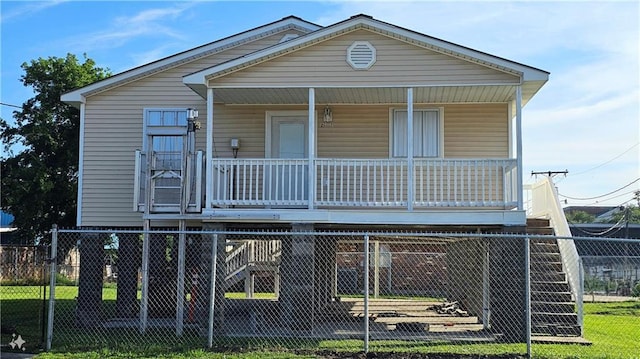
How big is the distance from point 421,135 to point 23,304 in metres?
11.8

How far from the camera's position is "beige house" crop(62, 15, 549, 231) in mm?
12055

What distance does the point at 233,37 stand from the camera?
14898 mm

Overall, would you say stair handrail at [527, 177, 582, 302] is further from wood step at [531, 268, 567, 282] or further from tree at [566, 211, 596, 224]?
tree at [566, 211, 596, 224]

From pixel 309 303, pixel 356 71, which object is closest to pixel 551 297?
pixel 309 303

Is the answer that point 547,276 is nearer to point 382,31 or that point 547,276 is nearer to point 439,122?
point 439,122

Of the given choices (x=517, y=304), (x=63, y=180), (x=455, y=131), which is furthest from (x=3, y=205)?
(x=517, y=304)

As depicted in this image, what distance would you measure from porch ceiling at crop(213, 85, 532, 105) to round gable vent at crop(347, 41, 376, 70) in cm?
46

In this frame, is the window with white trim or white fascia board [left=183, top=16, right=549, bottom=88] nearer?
white fascia board [left=183, top=16, right=549, bottom=88]


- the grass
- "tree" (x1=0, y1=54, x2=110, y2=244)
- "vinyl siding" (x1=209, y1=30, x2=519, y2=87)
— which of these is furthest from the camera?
"tree" (x1=0, y1=54, x2=110, y2=244)

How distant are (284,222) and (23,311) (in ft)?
26.1

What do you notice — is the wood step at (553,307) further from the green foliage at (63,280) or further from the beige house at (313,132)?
the green foliage at (63,280)

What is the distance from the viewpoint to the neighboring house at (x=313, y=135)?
1205 cm

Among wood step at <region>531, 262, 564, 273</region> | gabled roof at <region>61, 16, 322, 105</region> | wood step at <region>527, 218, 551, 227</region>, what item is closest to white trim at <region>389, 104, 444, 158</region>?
wood step at <region>527, 218, 551, 227</region>

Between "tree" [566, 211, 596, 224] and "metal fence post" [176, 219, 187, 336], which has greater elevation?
"tree" [566, 211, 596, 224]
